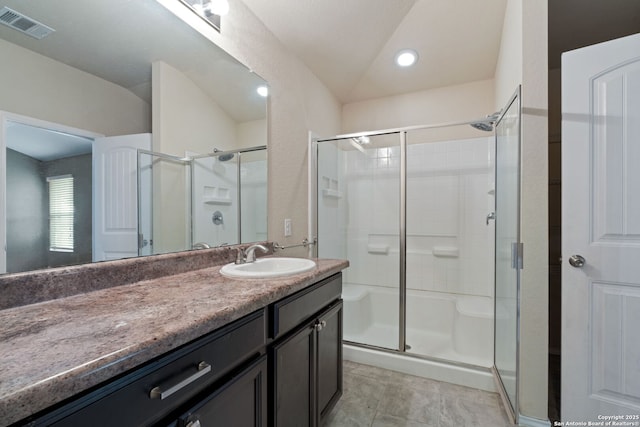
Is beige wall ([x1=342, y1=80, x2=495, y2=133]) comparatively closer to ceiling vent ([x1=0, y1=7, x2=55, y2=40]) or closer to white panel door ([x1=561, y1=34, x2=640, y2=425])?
white panel door ([x1=561, y1=34, x2=640, y2=425])

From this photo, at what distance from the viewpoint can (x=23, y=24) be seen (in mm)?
813

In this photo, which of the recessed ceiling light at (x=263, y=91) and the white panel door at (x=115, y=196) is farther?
the recessed ceiling light at (x=263, y=91)

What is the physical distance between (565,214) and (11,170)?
2.13 m

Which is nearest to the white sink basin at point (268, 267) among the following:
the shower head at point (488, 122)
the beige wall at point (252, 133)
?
the beige wall at point (252, 133)

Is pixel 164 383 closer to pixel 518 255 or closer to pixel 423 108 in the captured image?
pixel 518 255

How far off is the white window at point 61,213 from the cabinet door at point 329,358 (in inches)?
38.1

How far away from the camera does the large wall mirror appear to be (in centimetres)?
80

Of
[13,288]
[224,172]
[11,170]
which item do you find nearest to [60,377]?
[13,288]

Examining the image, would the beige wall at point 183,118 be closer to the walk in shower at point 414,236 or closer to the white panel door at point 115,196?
the white panel door at point 115,196

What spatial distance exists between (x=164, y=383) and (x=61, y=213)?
2.20 feet

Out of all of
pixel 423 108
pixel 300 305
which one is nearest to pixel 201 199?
pixel 300 305

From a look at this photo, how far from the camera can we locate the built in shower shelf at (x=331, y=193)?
2.50m

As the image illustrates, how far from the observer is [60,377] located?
428 mm

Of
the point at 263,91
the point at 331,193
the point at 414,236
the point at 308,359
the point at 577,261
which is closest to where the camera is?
the point at 308,359
